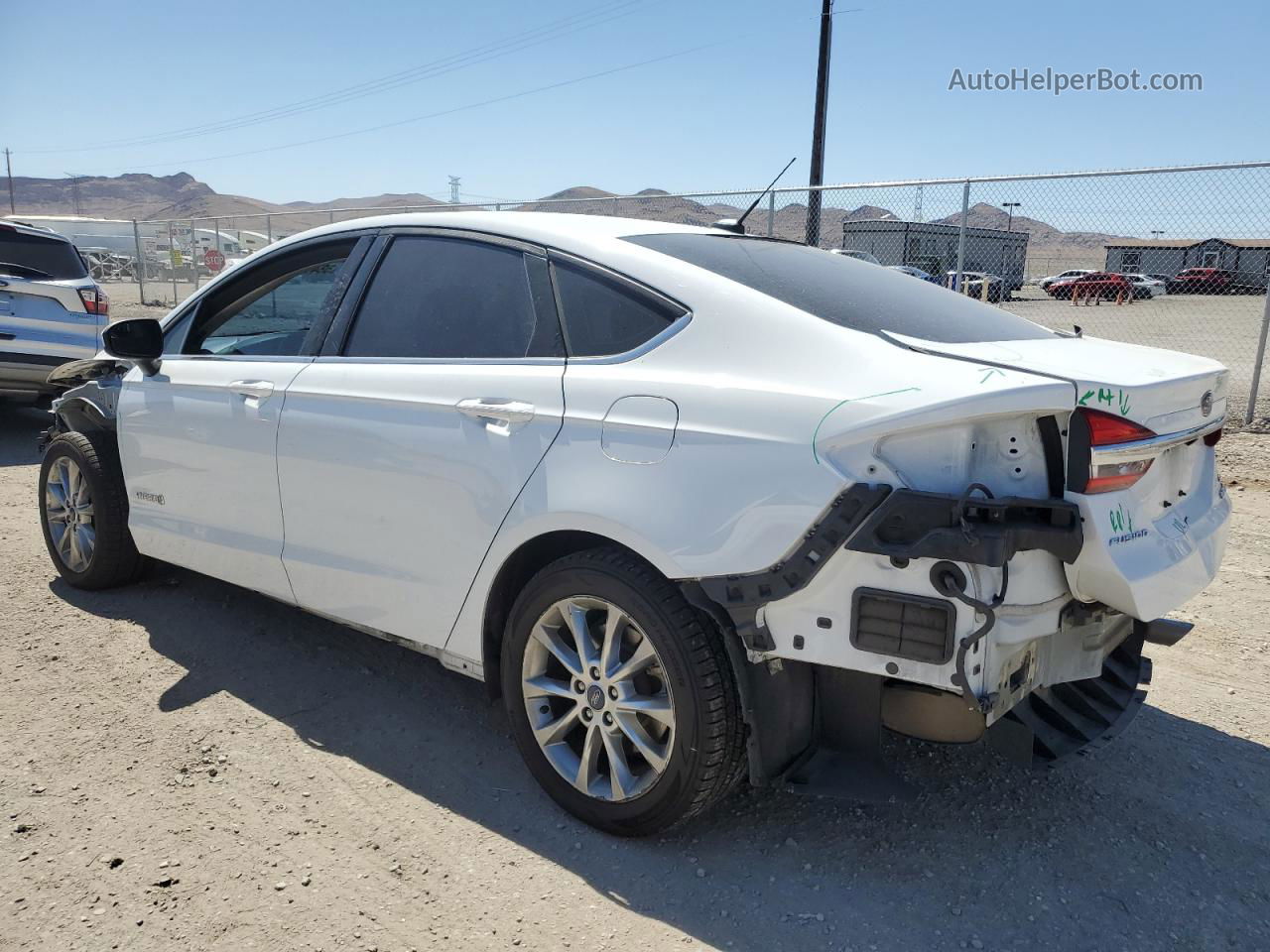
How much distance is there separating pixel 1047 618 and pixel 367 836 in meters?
1.97

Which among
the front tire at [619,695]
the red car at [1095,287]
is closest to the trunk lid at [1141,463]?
the front tire at [619,695]

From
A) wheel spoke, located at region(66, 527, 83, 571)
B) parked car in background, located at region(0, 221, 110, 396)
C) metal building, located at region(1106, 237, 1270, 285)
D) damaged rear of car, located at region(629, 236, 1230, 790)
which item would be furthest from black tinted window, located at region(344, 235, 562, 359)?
metal building, located at region(1106, 237, 1270, 285)

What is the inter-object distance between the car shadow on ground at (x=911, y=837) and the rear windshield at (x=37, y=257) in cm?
632

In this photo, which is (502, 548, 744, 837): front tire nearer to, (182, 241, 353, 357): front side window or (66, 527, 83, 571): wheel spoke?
(182, 241, 353, 357): front side window

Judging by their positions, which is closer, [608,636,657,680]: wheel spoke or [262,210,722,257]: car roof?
[608,636,657,680]: wheel spoke

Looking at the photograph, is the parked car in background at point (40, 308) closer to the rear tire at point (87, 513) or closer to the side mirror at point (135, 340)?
the rear tire at point (87, 513)

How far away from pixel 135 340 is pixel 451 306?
1.70 m

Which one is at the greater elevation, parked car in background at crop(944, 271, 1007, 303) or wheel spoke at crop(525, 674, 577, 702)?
parked car in background at crop(944, 271, 1007, 303)

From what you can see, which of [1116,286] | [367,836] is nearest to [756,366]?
[367,836]

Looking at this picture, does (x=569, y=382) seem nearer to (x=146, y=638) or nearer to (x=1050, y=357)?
(x=1050, y=357)

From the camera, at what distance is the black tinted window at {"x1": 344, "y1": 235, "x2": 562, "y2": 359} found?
3.02 meters

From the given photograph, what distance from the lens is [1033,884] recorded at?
263 centimetres

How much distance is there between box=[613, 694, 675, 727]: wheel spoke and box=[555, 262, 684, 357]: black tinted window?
97cm

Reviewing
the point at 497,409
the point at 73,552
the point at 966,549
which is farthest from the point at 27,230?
the point at 966,549
